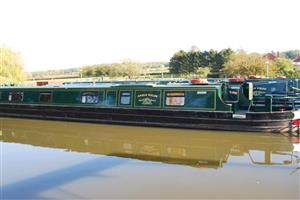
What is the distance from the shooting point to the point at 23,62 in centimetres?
2909

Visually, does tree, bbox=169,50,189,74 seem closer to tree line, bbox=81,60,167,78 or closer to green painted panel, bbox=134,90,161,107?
tree line, bbox=81,60,167,78

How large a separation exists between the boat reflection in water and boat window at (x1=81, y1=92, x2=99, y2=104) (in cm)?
98

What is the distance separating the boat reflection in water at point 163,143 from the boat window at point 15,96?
2.65m

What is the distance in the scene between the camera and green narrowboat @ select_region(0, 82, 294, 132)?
10.2m

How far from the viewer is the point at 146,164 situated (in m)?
7.23

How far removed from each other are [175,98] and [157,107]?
2.06ft

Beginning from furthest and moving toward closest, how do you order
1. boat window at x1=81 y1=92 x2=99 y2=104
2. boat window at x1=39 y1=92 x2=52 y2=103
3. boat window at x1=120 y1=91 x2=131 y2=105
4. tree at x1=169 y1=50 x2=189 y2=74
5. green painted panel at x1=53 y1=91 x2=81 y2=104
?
tree at x1=169 y1=50 x2=189 y2=74
boat window at x1=39 y1=92 x2=52 y2=103
green painted panel at x1=53 y1=91 x2=81 y2=104
boat window at x1=81 y1=92 x2=99 y2=104
boat window at x1=120 y1=91 x2=131 y2=105

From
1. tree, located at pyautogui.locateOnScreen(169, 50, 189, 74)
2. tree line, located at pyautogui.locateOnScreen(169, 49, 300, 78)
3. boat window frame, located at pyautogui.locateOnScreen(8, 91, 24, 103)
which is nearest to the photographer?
boat window frame, located at pyautogui.locateOnScreen(8, 91, 24, 103)

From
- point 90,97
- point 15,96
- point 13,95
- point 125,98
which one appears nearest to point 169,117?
point 125,98

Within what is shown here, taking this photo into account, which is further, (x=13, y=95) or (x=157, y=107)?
(x=13, y=95)

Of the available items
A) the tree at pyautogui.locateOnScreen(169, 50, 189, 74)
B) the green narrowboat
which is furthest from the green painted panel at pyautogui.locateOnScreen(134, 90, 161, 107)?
the tree at pyautogui.locateOnScreen(169, 50, 189, 74)

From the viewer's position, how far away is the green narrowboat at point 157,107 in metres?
10.2

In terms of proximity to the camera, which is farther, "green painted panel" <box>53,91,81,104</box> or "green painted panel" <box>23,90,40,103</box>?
"green painted panel" <box>23,90,40,103</box>

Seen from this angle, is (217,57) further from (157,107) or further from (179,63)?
(157,107)
